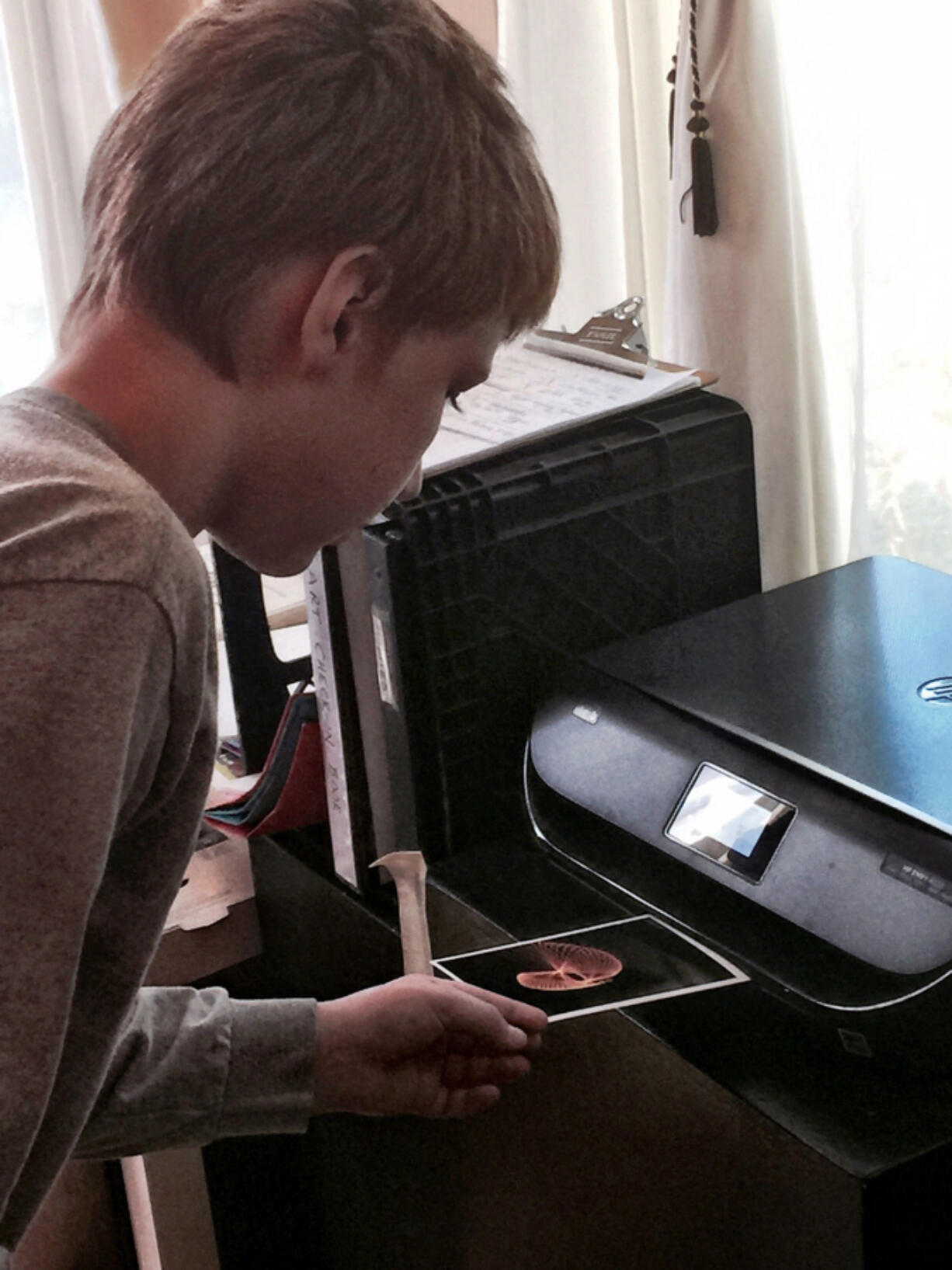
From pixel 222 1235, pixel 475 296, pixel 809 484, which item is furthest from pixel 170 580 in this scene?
pixel 222 1235

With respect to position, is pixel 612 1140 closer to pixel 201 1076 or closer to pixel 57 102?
pixel 201 1076

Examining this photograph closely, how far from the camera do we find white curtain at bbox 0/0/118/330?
1691 mm

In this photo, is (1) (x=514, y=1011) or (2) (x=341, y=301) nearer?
(2) (x=341, y=301)

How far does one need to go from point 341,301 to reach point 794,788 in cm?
35

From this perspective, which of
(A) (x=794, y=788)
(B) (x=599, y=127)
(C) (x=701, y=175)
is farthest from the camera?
(B) (x=599, y=127)

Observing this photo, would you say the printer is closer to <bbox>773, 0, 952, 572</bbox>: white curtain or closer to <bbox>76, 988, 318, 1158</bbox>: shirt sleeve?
<bbox>76, 988, 318, 1158</bbox>: shirt sleeve

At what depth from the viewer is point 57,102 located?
1733 millimetres

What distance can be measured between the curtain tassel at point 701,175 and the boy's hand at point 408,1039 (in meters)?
0.72

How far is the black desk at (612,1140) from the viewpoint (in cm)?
73

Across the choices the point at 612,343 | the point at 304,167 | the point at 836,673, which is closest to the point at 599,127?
the point at 612,343

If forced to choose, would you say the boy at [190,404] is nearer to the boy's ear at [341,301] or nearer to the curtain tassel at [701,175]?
the boy's ear at [341,301]

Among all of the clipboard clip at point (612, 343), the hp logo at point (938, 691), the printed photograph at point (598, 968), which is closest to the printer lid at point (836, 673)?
the hp logo at point (938, 691)

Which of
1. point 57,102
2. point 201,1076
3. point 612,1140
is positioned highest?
point 57,102

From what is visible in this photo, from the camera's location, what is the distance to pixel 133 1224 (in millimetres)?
1395
